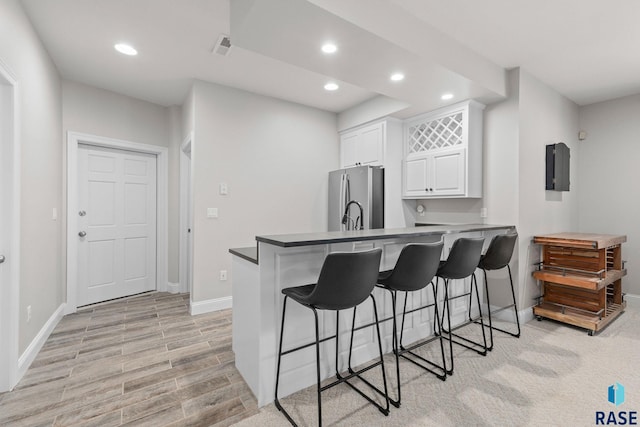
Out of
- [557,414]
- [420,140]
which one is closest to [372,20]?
[420,140]

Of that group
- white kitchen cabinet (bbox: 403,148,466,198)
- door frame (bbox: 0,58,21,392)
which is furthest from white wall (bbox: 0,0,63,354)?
white kitchen cabinet (bbox: 403,148,466,198)

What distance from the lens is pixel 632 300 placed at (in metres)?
3.82

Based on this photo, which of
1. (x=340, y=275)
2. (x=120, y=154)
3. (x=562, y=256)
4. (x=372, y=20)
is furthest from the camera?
(x=120, y=154)

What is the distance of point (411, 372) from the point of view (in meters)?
2.19

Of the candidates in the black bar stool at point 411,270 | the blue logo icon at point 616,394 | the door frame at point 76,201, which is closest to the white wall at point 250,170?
the door frame at point 76,201

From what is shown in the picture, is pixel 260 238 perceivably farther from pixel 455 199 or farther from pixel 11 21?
pixel 455 199

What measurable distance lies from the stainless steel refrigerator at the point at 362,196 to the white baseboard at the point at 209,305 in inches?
68.0

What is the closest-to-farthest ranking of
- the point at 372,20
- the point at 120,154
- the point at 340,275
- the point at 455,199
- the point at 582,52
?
the point at 340,275
the point at 372,20
the point at 582,52
the point at 455,199
the point at 120,154

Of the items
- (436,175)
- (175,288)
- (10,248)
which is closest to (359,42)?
(436,175)

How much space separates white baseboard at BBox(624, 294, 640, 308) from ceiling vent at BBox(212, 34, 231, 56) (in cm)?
546

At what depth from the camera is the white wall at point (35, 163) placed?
215 centimetres

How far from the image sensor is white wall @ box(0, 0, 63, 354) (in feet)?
7.05

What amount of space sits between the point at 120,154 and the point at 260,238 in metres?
3.35

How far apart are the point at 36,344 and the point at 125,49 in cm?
267
